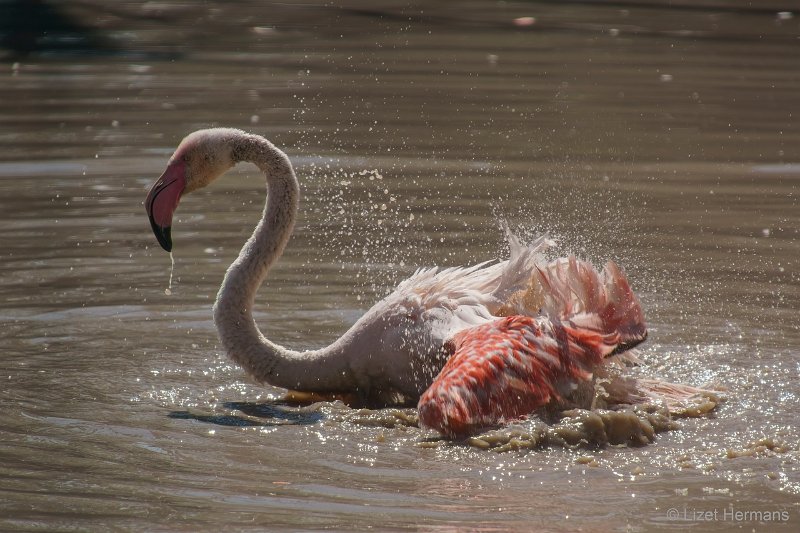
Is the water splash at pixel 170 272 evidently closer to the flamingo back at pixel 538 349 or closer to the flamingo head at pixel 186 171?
the flamingo head at pixel 186 171

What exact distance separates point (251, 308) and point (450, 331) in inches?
40.0

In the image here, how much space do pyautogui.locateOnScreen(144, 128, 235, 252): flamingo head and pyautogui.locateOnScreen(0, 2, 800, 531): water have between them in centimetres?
76

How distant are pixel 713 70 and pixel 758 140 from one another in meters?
3.58

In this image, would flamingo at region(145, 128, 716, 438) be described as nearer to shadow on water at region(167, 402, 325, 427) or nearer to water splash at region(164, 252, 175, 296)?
shadow on water at region(167, 402, 325, 427)

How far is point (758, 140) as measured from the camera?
1165 cm

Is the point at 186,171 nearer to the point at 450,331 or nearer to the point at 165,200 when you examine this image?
the point at 165,200

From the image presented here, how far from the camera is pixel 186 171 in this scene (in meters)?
6.41

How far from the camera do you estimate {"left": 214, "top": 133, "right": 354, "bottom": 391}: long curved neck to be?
6.18 metres

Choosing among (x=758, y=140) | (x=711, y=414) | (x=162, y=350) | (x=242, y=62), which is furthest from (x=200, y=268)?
(x=242, y=62)

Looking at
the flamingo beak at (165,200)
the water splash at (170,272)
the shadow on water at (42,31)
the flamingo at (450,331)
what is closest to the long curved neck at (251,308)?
the flamingo at (450,331)

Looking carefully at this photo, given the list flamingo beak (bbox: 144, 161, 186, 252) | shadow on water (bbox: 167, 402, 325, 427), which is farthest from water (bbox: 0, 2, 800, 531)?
flamingo beak (bbox: 144, 161, 186, 252)

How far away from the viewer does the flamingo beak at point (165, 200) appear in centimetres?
631

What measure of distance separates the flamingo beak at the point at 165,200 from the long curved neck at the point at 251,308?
0.31 metres

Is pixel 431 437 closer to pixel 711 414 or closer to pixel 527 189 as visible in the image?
pixel 711 414
